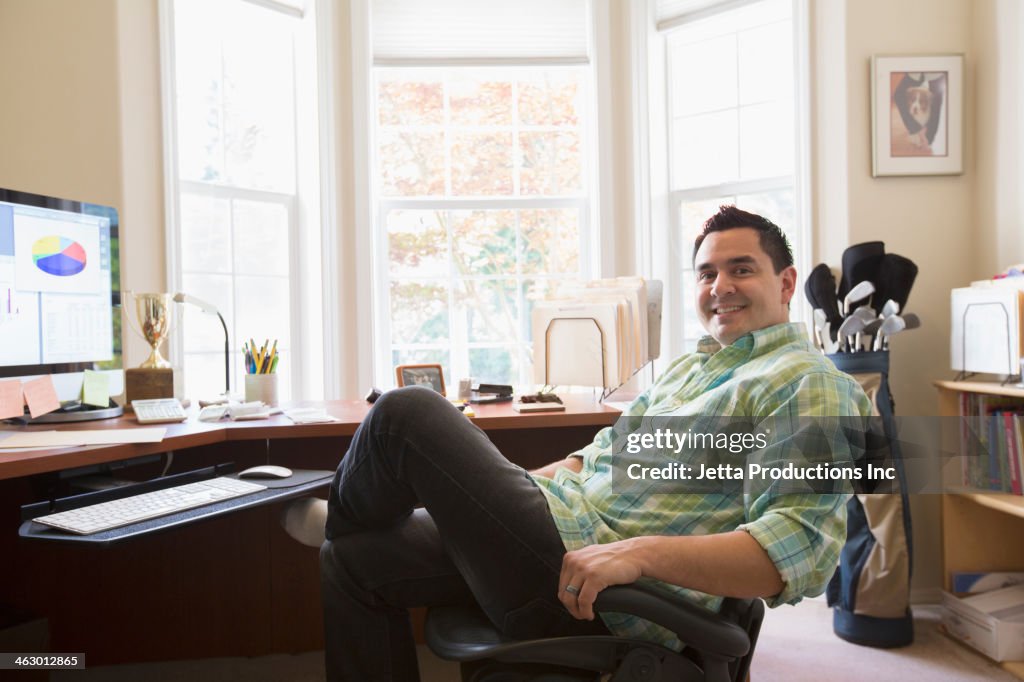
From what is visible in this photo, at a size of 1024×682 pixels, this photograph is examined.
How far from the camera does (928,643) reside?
A: 239 cm

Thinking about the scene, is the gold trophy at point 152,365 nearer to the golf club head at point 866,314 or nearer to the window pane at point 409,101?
the window pane at point 409,101

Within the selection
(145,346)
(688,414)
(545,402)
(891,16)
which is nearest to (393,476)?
(688,414)

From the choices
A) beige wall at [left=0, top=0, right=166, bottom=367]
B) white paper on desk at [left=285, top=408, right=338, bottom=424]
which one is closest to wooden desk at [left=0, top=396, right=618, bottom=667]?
white paper on desk at [left=285, top=408, right=338, bottom=424]

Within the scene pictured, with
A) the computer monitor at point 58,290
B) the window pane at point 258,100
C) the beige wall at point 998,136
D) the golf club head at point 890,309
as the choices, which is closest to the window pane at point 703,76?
the beige wall at point 998,136

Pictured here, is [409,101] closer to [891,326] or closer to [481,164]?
[481,164]

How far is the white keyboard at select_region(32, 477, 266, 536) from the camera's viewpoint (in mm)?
1224

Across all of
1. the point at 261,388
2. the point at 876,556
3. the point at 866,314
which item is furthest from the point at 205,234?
the point at 876,556

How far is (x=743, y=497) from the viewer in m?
1.24

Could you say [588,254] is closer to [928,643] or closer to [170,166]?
[170,166]

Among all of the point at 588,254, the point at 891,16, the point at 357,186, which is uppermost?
the point at 891,16

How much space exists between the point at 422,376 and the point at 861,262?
1.57 m

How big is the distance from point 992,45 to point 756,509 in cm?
234

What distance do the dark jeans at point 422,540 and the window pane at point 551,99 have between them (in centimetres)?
231

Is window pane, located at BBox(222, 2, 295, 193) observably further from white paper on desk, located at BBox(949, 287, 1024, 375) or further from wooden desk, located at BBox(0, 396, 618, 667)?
white paper on desk, located at BBox(949, 287, 1024, 375)
